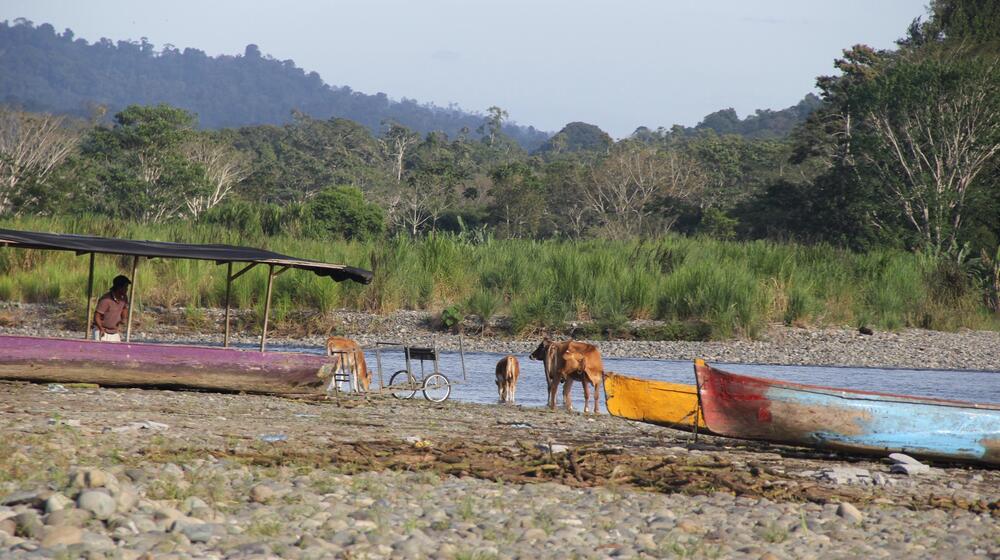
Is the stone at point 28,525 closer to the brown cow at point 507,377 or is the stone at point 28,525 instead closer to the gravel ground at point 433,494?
the gravel ground at point 433,494

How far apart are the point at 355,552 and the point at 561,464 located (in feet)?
11.0

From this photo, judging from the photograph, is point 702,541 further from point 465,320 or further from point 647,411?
point 465,320

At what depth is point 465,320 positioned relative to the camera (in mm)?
27312

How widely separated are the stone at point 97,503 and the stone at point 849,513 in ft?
15.7

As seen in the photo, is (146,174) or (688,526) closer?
(688,526)

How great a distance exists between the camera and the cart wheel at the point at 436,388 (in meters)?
15.9

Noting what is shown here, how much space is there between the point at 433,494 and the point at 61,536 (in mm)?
2756

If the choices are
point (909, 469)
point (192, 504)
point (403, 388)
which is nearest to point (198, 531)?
point (192, 504)

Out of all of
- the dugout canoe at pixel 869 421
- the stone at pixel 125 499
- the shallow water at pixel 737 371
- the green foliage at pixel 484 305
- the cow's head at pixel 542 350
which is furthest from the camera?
the green foliage at pixel 484 305

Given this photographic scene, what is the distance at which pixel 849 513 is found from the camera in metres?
7.72

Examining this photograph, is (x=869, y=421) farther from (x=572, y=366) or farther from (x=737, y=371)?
(x=737, y=371)

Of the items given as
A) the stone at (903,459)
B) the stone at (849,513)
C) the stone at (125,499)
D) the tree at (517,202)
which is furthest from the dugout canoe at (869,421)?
the tree at (517,202)

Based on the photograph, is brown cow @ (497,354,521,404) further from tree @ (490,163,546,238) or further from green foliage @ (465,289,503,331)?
tree @ (490,163,546,238)

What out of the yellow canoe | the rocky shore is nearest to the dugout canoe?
the yellow canoe
